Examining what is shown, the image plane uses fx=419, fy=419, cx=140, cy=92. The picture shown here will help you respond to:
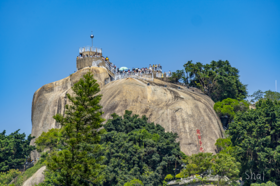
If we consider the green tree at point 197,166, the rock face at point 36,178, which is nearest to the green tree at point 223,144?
the green tree at point 197,166

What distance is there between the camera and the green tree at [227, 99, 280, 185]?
3509 cm

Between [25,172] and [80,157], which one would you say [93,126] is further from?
[25,172]

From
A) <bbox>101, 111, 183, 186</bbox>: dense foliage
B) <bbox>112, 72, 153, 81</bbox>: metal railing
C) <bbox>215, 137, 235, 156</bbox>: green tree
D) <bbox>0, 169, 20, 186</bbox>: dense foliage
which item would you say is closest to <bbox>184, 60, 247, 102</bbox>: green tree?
<bbox>112, 72, 153, 81</bbox>: metal railing

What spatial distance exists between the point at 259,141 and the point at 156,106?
49.4ft

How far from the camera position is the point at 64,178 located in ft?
82.6

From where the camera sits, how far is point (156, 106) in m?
47.9

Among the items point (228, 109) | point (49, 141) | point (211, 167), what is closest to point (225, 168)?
point (211, 167)

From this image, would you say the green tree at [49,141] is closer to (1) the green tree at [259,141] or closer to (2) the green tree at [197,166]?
(2) the green tree at [197,166]

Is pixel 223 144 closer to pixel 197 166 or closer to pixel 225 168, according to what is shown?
pixel 197 166

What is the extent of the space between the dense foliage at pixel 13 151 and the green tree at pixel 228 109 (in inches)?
868

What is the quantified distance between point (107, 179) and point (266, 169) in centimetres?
1339

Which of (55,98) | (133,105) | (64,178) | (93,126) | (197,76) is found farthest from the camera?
(197,76)

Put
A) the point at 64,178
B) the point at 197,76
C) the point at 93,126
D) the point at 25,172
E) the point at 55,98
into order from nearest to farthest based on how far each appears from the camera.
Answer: the point at 64,178, the point at 93,126, the point at 25,172, the point at 55,98, the point at 197,76

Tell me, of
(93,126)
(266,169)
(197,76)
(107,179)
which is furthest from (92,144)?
(197,76)
